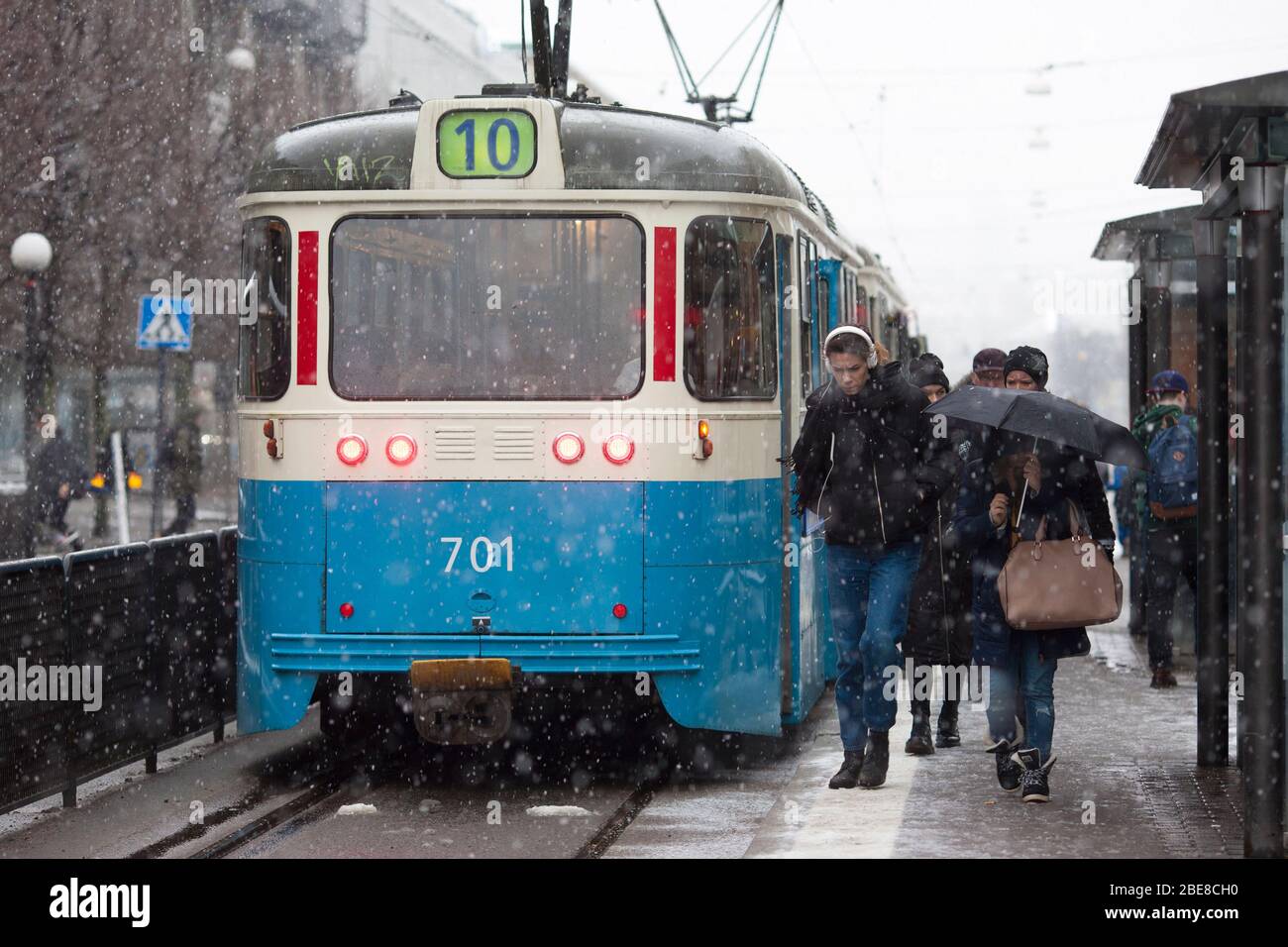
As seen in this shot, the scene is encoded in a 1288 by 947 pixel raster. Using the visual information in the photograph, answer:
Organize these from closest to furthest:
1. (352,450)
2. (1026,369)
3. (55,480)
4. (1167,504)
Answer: (1026,369) → (352,450) → (1167,504) → (55,480)

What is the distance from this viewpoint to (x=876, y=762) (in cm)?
884

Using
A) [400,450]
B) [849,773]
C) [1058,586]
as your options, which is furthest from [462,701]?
[1058,586]

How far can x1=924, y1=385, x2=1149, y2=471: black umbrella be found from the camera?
8055mm

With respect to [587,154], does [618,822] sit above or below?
below

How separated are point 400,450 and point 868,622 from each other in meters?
2.18

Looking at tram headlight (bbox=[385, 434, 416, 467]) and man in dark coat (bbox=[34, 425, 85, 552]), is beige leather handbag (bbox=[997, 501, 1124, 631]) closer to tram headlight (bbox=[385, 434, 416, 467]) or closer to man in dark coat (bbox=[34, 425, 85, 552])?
tram headlight (bbox=[385, 434, 416, 467])

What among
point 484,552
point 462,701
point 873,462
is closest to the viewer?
point 873,462

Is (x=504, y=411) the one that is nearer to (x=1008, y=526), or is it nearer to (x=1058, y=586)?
(x=1008, y=526)

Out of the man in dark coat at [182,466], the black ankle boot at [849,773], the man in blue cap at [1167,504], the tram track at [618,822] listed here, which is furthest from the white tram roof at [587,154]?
the man in dark coat at [182,466]

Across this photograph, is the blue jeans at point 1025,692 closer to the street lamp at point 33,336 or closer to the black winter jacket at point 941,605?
the black winter jacket at point 941,605

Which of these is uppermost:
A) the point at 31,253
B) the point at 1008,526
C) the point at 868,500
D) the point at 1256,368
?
the point at 31,253
